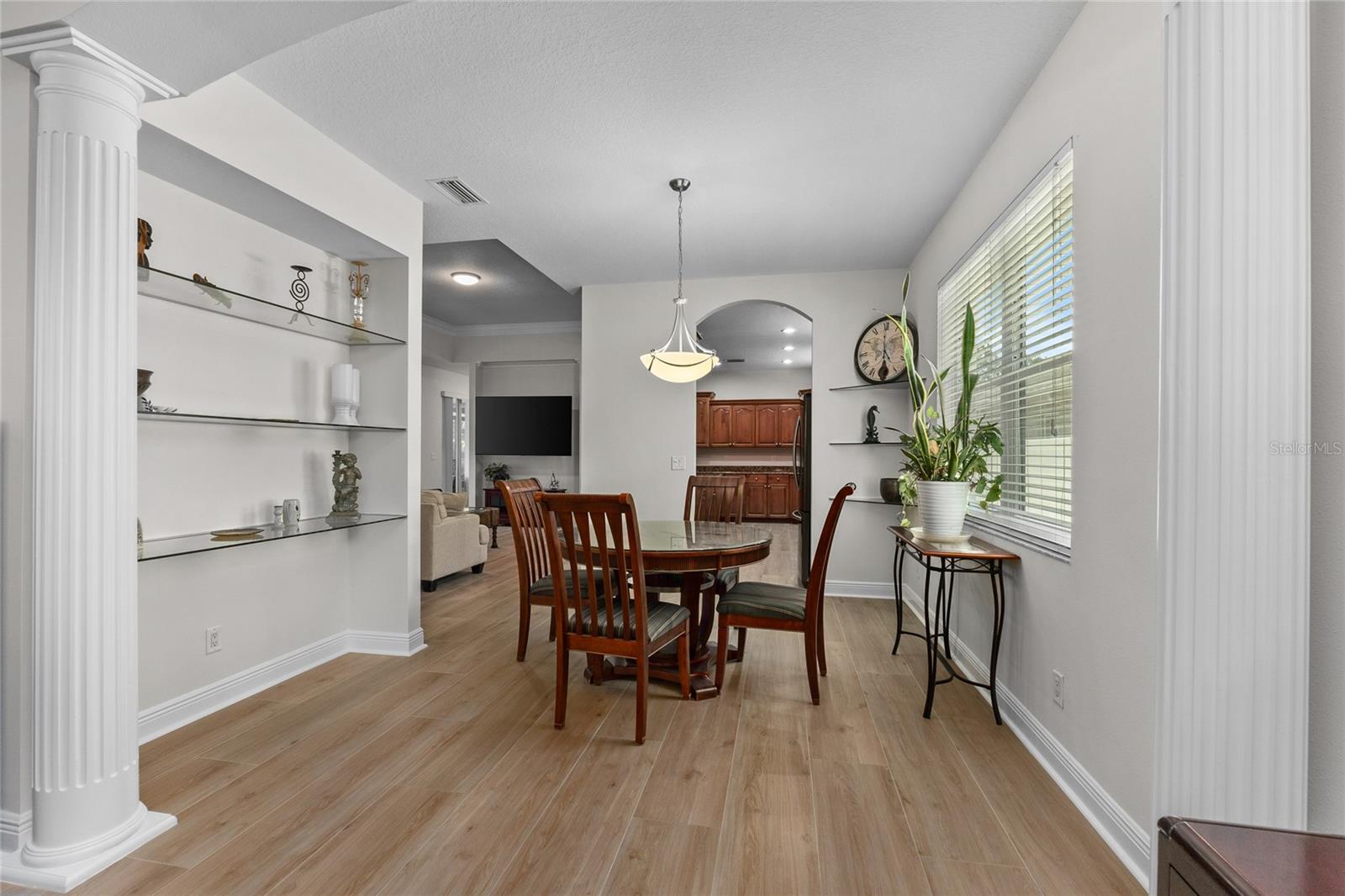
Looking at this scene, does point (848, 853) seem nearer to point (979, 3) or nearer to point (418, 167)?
point (979, 3)

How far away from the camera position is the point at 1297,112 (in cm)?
109

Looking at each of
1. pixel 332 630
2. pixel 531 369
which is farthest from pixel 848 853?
pixel 531 369

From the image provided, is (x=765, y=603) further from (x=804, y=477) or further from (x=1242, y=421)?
(x=804, y=477)

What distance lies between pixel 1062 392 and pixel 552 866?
7.39 ft

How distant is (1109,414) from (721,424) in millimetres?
8907

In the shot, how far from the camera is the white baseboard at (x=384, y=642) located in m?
3.42

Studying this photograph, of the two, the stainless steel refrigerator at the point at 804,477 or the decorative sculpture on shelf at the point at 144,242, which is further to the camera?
the stainless steel refrigerator at the point at 804,477

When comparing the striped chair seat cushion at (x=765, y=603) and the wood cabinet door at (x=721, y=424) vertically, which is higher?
the wood cabinet door at (x=721, y=424)

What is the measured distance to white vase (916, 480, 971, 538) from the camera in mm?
2656

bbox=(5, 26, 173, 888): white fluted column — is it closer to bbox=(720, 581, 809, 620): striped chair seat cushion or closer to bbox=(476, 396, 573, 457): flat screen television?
bbox=(720, 581, 809, 620): striped chair seat cushion

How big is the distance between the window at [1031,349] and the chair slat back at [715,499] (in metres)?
1.40

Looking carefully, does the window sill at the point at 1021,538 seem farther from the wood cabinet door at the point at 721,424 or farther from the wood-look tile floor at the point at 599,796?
the wood cabinet door at the point at 721,424

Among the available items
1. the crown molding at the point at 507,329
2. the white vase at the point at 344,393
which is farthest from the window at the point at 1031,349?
the crown molding at the point at 507,329

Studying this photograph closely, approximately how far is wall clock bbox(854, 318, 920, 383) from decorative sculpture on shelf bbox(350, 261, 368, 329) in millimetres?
3506
